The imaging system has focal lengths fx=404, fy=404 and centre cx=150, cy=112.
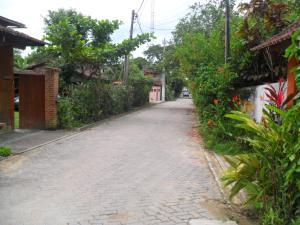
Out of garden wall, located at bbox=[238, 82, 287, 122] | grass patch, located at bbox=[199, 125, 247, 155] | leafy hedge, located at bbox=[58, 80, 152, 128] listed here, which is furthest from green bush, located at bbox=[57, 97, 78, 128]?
garden wall, located at bbox=[238, 82, 287, 122]

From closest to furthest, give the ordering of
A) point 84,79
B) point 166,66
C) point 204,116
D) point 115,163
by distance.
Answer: point 115,163, point 204,116, point 84,79, point 166,66

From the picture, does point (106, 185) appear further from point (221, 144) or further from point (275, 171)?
point (221, 144)

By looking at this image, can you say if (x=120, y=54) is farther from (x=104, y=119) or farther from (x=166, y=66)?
(x=166, y=66)

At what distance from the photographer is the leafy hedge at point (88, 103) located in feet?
53.4

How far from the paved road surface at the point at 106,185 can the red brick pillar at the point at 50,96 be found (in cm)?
334

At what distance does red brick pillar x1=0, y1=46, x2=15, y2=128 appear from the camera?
14.2 meters

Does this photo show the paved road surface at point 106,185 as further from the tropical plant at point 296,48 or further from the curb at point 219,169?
the tropical plant at point 296,48

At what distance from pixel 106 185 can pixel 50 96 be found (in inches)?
356

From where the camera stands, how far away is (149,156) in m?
10.7

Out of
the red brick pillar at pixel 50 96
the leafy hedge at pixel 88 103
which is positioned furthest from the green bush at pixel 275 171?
the leafy hedge at pixel 88 103

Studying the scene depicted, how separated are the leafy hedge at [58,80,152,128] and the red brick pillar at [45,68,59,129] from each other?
351 mm

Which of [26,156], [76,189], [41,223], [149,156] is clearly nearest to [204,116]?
[149,156]

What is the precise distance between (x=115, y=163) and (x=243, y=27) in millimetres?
7029

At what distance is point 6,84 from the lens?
46.9ft
